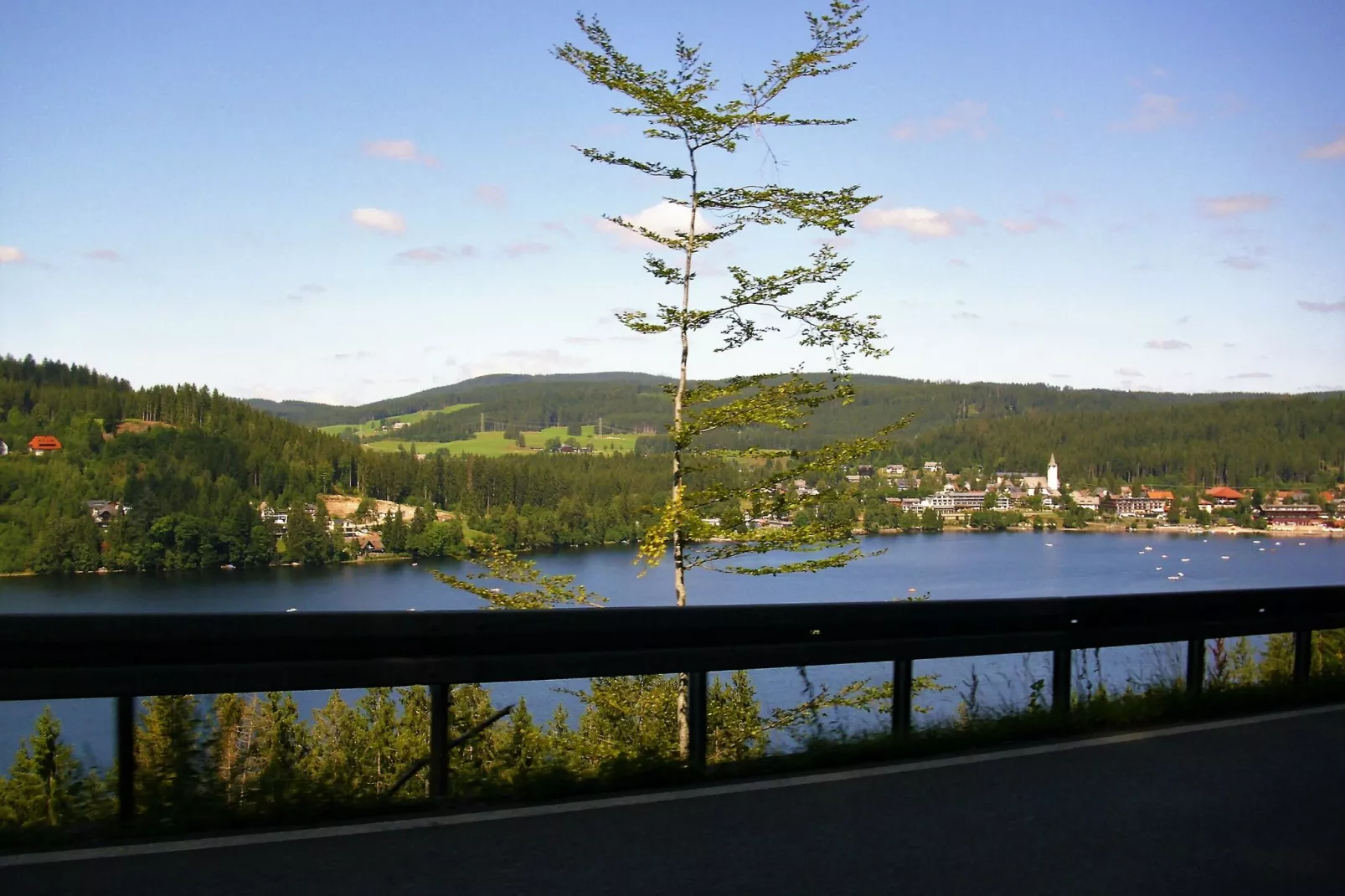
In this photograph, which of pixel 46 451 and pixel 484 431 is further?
pixel 484 431

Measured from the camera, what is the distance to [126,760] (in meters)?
4.58

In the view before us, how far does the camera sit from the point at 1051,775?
5.45 metres

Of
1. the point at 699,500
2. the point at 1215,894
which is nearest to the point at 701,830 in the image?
the point at 1215,894

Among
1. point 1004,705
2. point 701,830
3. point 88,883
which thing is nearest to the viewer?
point 88,883

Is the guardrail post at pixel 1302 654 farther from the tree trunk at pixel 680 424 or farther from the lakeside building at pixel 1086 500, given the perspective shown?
the lakeside building at pixel 1086 500

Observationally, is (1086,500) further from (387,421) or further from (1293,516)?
(387,421)

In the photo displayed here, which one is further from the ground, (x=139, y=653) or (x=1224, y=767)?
(x=139, y=653)

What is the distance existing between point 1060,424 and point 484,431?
61.5 meters

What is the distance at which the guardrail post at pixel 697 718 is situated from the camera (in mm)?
5453

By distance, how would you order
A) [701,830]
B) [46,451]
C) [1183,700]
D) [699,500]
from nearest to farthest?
[701,830]
[1183,700]
[699,500]
[46,451]

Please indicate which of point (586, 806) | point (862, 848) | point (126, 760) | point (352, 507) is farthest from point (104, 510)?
point (862, 848)

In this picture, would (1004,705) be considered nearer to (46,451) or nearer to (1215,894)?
(1215,894)

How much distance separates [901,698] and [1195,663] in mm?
2443

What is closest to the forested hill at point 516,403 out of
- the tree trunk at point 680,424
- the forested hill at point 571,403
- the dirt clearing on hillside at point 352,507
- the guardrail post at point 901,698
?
the forested hill at point 571,403
